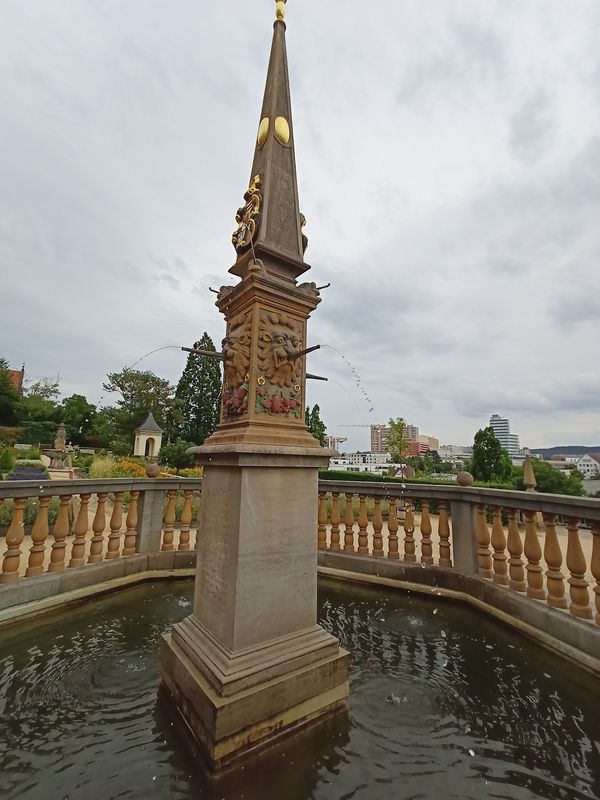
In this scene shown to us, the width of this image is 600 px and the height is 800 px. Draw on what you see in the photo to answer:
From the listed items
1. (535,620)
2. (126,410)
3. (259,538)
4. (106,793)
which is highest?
(126,410)

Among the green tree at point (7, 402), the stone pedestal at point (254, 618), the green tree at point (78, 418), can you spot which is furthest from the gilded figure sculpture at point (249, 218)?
the green tree at point (7, 402)

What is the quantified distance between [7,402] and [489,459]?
165ft

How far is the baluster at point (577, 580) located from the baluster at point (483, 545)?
1023 millimetres

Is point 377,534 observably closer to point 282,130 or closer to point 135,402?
point 282,130

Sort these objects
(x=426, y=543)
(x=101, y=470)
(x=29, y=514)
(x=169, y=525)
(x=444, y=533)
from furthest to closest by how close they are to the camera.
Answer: (x=101, y=470), (x=29, y=514), (x=169, y=525), (x=426, y=543), (x=444, y=533)

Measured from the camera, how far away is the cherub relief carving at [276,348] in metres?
2.87

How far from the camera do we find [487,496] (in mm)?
4160

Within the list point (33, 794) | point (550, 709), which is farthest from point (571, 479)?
point (33, 794)

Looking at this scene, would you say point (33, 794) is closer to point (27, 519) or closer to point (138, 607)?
point (138, 607)

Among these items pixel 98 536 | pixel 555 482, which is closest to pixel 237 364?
pixel 98 536

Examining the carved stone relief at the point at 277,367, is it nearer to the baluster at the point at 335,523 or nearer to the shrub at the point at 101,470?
the baluster at the point at 335,523

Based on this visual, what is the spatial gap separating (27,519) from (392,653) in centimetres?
909

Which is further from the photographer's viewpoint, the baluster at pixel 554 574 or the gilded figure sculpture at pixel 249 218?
the baluster at pixel 554 574

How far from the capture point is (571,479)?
1862 cm
